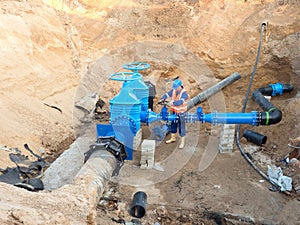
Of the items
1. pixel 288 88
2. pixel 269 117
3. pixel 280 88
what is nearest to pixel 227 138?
pixel 269 117

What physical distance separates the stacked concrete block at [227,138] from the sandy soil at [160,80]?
17cm

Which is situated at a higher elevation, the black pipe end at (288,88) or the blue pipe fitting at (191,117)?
the black pipe end at (288,88)

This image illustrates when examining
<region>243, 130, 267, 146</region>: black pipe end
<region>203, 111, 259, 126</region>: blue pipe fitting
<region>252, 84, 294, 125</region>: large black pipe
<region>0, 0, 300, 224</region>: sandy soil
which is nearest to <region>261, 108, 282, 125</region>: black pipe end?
<region>252, 84, 294, 125</region>: large black pipe

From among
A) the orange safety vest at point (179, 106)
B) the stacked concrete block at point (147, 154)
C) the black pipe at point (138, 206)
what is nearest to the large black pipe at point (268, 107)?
the orange safety vest at point (179, 106)

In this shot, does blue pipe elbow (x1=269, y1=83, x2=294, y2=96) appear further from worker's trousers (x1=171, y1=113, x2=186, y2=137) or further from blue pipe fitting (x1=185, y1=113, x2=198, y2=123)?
blue pipe fitting (x1=185, y1=113, x2=198, y2=123)

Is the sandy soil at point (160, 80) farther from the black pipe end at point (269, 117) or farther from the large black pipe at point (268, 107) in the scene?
the black pipe end at point (269, 117)

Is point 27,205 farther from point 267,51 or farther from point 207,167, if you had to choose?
point 267,51

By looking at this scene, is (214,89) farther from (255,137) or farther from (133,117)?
(133,117)

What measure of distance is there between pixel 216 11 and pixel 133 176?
21.8 feet

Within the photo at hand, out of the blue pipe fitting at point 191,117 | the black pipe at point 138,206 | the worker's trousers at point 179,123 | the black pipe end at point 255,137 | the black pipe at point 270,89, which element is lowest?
the black pipe at point 138,206

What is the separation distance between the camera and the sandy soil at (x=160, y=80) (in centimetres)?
406

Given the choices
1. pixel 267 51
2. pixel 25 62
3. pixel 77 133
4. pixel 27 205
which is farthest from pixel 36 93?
pixel 267 51

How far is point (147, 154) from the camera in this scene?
5215mm

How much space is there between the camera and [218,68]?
8.24 metres
